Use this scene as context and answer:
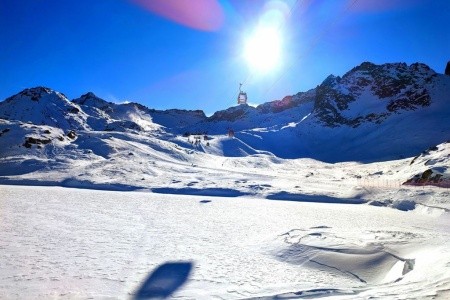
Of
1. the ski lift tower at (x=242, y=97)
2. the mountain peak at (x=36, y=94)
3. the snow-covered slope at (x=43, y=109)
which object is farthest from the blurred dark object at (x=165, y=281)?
the mountain peak at (x=36, y=94)

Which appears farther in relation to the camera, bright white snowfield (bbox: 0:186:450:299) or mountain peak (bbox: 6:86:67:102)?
mountain peak (bbox: 6:86:67:102)

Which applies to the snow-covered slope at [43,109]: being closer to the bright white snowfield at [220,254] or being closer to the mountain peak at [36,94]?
the mountain peak at [36,94]

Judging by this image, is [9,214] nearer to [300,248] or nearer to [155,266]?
[155,266]

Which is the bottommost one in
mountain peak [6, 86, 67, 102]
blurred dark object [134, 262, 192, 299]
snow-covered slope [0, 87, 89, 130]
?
blurred dark object [134, 262, 192, 299]

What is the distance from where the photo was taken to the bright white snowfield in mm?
6645

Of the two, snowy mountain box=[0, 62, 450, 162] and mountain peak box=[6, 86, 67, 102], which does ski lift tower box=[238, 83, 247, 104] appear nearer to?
snowy mountain box=[0, 62, 450, 162]

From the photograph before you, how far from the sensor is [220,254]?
30.9 ft

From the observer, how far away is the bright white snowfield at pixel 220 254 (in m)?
6.64

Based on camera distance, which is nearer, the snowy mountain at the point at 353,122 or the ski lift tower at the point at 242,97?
the ski lift tower at the point at 242,97

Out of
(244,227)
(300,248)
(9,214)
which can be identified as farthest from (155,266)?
(9,214)

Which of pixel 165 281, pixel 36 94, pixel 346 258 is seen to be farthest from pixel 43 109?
pixel 346 258

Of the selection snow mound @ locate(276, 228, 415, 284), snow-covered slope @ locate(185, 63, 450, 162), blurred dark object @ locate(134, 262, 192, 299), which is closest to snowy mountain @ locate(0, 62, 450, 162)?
snow-covered slope @ locate(185, 63, 450, 162)

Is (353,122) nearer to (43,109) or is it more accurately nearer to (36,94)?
(43,109)

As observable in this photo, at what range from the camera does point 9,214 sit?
538 inches
